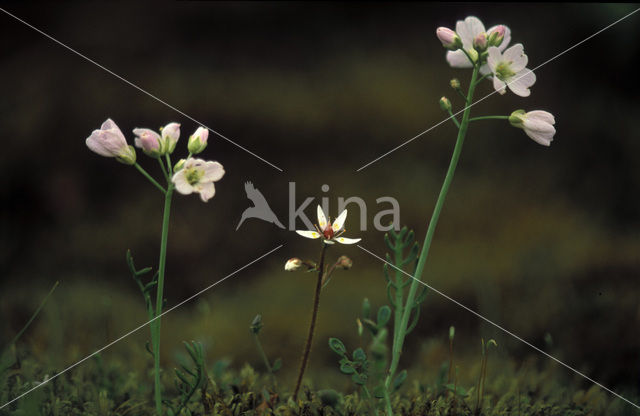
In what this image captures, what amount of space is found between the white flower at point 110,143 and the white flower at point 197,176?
2.2 inches

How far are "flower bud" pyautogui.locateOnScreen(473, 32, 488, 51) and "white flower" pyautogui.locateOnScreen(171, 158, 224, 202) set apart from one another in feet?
0.86

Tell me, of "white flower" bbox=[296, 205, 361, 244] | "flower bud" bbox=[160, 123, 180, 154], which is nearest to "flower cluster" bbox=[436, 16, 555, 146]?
"white flower" bbox=[296, 205, 361, 244]

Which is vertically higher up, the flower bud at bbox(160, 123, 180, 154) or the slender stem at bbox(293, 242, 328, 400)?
the flower bud at bbox(160, 123, 180, 154)

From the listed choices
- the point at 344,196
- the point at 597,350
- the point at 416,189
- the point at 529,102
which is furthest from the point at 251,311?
the point at 529,102

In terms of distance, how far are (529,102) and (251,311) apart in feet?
2.38

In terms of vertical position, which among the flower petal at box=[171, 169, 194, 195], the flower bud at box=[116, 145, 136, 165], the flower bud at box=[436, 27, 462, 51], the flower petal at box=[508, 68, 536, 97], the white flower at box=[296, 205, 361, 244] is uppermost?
the flower bud at box=[436, 27, 462, 51]

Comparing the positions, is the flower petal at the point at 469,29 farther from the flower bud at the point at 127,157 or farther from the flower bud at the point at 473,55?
the flower bud at the point at 127,157

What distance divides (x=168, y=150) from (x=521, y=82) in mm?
348

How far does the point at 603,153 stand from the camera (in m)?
1.20

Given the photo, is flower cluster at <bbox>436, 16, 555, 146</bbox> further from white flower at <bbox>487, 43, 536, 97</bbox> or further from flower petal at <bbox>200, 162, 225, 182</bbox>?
flower petal at <bbox>200, 162, 225, 182</bbox>

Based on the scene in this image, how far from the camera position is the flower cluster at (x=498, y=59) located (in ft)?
1.84

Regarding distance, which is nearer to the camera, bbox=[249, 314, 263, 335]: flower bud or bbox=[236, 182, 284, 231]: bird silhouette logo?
bbox=[249, 314, 263, 335]: flower bud

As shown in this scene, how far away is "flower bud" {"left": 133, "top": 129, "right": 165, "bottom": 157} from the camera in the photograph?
20.6 inches

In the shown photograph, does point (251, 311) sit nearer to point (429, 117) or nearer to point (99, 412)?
point (99, 412)
